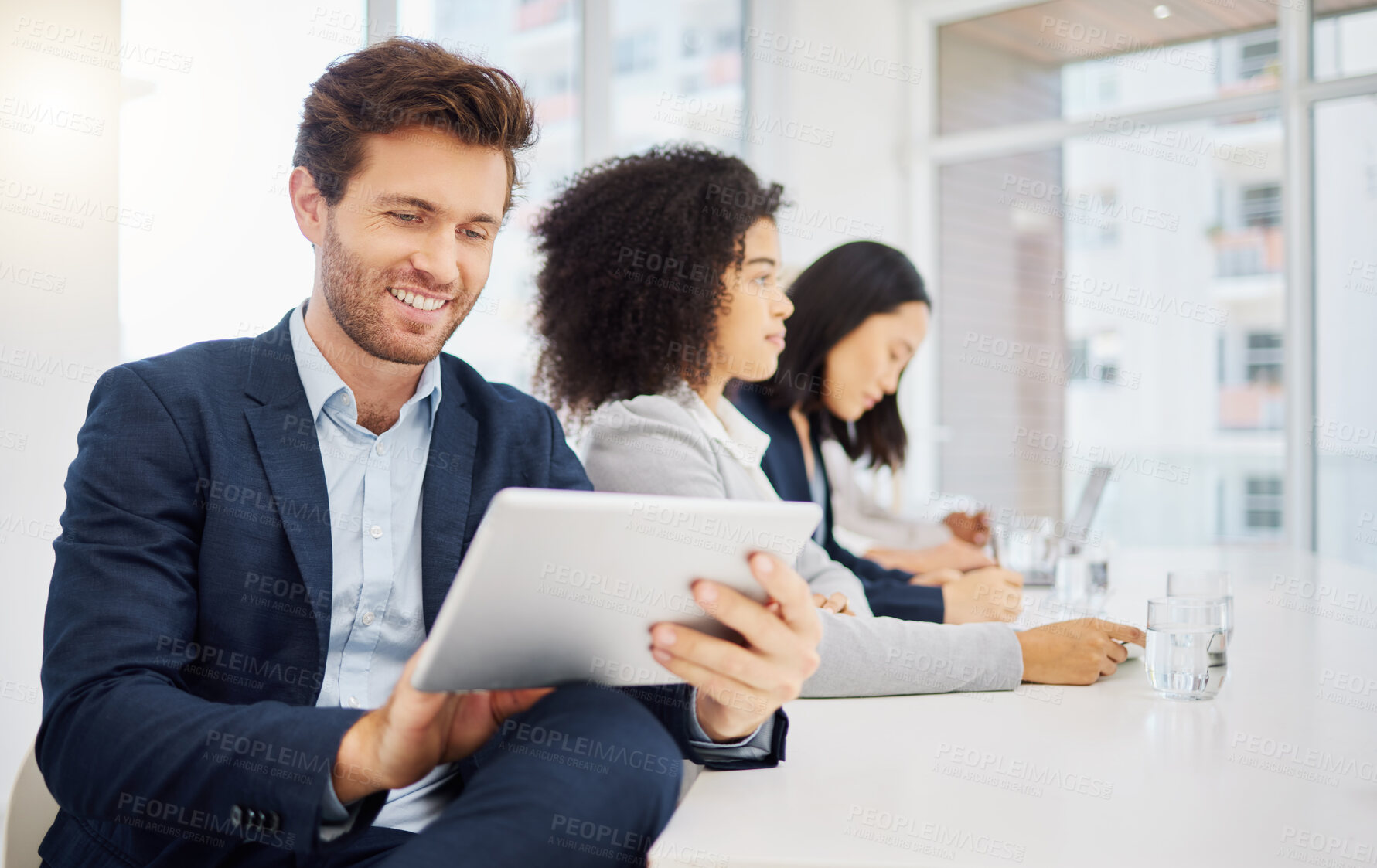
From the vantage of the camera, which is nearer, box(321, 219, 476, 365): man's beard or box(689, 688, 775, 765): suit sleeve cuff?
box(689, 688, 775, 765): suit sleeve cuff

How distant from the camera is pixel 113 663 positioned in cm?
91

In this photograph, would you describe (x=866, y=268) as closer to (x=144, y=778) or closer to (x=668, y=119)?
(x=144, y=778)

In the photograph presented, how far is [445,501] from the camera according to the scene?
1.20 m

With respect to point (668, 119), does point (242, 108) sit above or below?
below

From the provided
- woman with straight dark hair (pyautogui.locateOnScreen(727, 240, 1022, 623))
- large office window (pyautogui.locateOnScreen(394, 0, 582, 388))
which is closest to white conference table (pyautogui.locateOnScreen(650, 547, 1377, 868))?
woman with straight dark hair (pyautogui.locateOnScreen(727, 240, 1022, 623))

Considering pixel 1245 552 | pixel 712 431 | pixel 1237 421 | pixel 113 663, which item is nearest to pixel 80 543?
pixel 113 663

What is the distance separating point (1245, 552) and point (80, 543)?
2799 mm

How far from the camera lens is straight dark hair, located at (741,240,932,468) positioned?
238cm

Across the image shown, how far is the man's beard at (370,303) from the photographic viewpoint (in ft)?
4.02
